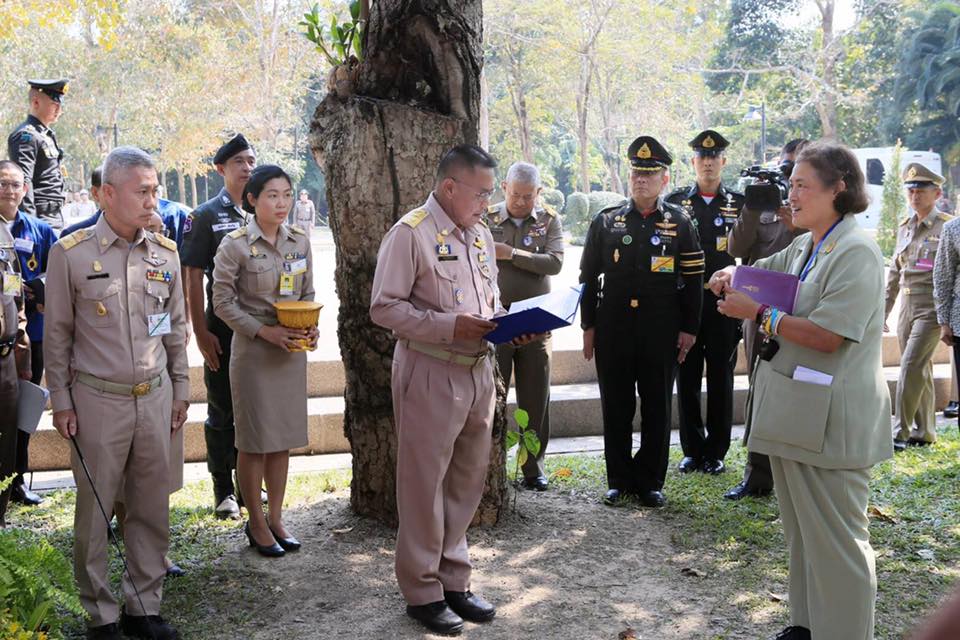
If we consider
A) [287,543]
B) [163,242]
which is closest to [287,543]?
[287,543]

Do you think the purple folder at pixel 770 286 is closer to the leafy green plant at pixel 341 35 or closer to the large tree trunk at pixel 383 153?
the large tree trunk at pixel 383 153

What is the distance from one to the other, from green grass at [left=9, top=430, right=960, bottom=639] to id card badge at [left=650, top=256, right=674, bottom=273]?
1.43m

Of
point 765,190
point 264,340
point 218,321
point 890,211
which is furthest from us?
point 890,211

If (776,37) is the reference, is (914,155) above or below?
below

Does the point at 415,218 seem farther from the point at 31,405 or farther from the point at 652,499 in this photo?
the point at 652,499

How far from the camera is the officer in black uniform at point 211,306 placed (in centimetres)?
548

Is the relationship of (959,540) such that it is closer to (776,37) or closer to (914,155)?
(914,155)

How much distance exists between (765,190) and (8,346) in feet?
14.4

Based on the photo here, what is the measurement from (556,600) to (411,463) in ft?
3.39

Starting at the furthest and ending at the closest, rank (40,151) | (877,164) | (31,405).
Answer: (877,164) < (40,151) < (31,405)

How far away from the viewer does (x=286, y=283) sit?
4875mm

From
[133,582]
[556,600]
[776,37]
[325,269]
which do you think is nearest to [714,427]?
[556,600]

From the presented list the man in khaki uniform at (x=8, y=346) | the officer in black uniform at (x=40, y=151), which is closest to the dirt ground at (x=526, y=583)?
the man in khaki uniform at (x=8, y=346)

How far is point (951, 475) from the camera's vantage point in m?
6.55
